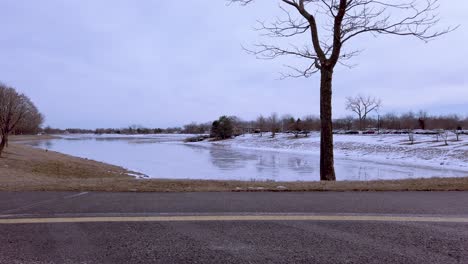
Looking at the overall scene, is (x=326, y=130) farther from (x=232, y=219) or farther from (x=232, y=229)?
(x=232, y=229)

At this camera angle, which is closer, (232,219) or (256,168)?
(232,219)

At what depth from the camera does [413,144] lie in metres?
46.8

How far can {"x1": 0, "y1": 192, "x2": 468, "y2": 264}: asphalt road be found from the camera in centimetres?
403

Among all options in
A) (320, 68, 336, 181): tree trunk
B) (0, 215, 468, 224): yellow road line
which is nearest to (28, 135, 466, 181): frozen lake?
(320, 68, 336, 181): tree trunk

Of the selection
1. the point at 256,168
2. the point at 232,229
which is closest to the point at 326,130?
the point at 232,229

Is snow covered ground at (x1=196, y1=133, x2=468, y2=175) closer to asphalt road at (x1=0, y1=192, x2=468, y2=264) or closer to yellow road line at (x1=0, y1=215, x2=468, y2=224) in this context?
asphalt road at (x1=0, y1=192, x2=468, y2=264)

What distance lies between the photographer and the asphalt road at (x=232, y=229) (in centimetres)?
403

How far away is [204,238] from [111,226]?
1.28 meters

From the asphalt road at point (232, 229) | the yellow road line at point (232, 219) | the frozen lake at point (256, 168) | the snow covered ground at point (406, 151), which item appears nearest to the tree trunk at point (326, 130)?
the asphalt road at point (232, 229)

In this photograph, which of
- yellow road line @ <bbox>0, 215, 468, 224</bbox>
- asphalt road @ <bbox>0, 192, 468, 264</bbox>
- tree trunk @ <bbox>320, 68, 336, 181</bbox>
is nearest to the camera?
asphalt road @ <bbox>0, 192, 468, 264</bbox>

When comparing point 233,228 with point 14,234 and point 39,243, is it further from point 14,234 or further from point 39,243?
point 14,234

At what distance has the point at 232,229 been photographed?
4934 millimetres

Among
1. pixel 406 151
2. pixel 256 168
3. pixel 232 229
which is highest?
pixel 232 229

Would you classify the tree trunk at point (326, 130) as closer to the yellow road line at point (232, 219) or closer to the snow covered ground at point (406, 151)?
the yellow road line at point (232, 219)
